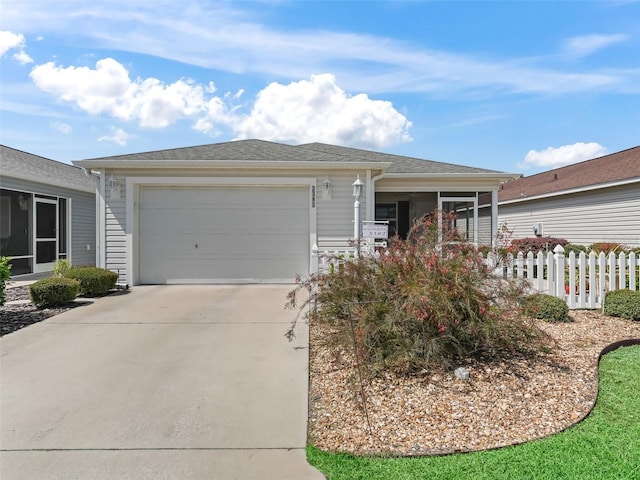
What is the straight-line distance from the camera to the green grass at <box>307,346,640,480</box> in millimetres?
2400

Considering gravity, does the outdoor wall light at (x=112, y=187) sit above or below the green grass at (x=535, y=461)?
above

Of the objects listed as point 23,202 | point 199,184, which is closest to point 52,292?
point 199,184

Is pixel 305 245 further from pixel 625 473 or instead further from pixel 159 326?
pixel 625 473

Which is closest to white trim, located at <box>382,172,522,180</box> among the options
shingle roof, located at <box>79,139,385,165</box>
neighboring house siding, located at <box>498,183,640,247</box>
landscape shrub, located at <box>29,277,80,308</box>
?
shingle roof, located at <box>79,139,385,165</box>

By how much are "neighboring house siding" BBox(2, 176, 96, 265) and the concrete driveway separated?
8.37m

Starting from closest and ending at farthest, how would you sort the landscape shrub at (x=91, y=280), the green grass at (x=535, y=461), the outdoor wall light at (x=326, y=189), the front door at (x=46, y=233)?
the green grass at (x=535, y=461) < the landscape shrub at (x=91, y=280) < the outdoor wall light at (x=326, y=189) < the front door at (x=46, y=233)

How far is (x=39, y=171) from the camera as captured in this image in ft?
40.5

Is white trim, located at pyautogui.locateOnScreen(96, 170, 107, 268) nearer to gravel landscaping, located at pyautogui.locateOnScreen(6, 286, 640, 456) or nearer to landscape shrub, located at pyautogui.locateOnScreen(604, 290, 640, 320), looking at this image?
gravel landscaping, located at pyautogui.locateOnScreen(6, 286, 640, 456)

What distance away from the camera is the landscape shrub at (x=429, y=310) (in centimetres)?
381

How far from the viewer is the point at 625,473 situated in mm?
2400

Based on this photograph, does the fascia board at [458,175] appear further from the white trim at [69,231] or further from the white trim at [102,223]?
the white trim at [69,231]

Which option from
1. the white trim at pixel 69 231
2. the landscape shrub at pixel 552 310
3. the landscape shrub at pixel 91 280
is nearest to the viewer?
the landscape shrub at pixel 552 310

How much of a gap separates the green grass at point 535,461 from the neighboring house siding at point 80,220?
1303 cm

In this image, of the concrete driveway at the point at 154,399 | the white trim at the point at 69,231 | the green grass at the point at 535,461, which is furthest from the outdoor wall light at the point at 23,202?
the green grass at the point at 535,461
